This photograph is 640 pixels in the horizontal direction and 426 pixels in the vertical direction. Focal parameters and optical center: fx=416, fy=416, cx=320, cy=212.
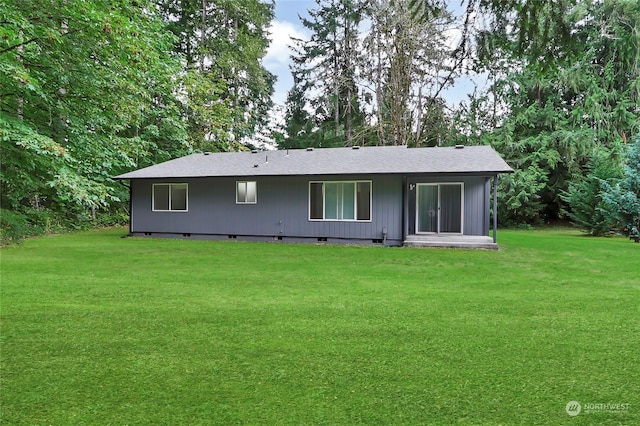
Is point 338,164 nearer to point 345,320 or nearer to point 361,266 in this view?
point 361,266

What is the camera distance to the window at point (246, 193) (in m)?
13.5

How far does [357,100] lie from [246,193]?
14699 mm

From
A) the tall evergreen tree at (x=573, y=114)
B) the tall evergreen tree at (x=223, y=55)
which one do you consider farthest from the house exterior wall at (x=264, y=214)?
the tall evergreen tree at (x=573, y=114)

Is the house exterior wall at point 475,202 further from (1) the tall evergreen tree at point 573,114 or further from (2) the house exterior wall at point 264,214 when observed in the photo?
(1) the tall evergreen tree at point 573,114

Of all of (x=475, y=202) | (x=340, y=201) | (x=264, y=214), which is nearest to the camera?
(x=475, y=202)

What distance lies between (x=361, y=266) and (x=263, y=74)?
19236 millimetres

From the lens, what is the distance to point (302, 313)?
4.66m

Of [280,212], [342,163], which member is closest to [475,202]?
[342,163]

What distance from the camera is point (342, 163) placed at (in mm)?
13312

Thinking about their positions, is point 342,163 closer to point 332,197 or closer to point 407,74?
point 332,197

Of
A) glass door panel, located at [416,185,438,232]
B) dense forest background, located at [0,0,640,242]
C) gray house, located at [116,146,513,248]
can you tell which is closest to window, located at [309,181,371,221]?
gray house, located at [116,146,513,248]

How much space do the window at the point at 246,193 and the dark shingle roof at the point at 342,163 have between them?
0.46 meters

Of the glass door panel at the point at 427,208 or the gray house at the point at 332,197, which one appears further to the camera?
the glass door panel at the point at 427,208

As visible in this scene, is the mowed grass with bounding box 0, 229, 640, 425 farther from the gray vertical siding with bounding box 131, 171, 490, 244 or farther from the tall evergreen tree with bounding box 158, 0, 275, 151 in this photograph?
the tall evergreen tree with bounding box 158, 0, 275, 151
